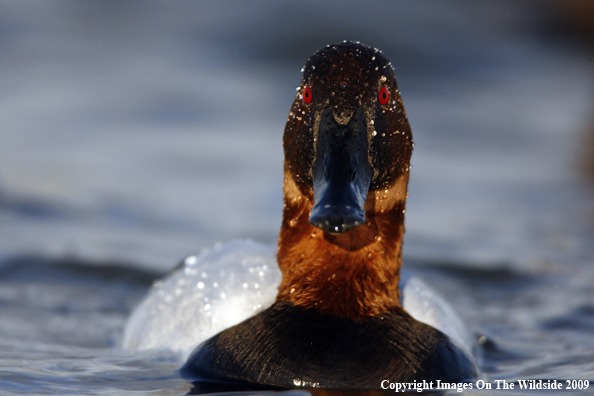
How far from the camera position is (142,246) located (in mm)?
7160

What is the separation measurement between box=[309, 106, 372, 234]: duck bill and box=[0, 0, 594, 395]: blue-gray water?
4.08ft

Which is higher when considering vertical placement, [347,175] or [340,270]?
[347,175]

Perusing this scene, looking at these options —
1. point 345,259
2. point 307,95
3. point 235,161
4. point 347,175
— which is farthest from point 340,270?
point 235,161

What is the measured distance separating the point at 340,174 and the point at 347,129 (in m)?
0.27

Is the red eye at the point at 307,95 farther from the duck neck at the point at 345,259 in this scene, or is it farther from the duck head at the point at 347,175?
the duck neck at the point at 345,259

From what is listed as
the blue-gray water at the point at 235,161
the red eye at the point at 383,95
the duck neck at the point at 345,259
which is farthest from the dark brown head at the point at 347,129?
the blue-gray water at the point at 235,161

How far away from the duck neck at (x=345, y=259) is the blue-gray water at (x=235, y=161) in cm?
80

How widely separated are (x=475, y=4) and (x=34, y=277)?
1149cm

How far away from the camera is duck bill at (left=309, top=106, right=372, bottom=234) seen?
3.18 meters

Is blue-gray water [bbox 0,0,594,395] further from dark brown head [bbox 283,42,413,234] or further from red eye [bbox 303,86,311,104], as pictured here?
red eye [bbox 303,86,311,104]

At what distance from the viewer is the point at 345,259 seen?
3898 mm

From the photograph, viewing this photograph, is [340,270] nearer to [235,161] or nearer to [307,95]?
[307,95]

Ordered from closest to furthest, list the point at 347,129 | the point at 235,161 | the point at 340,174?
the point at 340,174, the point at 347,129, the point at 235,161

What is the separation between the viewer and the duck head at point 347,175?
11.9ft
